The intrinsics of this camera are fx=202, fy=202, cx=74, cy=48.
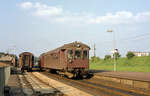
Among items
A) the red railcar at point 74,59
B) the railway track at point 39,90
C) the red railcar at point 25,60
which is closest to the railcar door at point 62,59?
the red railcar at point 74,59

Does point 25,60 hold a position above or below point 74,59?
below

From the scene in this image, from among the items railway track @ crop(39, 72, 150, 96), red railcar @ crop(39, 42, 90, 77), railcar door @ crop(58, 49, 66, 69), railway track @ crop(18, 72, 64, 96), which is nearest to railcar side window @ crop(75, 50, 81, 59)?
red railcar @ crop(39, 42, 90, 77)

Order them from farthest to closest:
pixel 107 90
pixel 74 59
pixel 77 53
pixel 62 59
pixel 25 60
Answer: pixel 25 60 → pixel 62 59 → pixel 77 53 → pixel 74 59 → pixel 107 90

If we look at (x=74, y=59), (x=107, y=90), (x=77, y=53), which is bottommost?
(x=107, y=90)

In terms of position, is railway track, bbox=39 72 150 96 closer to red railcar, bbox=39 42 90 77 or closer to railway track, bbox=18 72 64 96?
railway track, bbox=18 72 64 96

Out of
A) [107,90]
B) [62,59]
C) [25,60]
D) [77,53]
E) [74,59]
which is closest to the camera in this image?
[107,90]

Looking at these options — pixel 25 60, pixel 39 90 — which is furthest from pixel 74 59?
pixel 25 60

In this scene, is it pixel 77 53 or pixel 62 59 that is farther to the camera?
pixel 62 59

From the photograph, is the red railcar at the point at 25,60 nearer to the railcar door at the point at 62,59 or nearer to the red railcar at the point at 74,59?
the railcar door at the point at 62,59

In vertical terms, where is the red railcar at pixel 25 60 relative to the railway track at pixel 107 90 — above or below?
above

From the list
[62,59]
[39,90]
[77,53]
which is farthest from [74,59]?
[39,90]

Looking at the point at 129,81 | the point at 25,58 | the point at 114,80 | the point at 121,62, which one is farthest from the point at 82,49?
the point at 121,62

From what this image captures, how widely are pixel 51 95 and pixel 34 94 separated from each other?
103cm

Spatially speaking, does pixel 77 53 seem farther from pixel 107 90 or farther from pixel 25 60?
pixel 25 60
